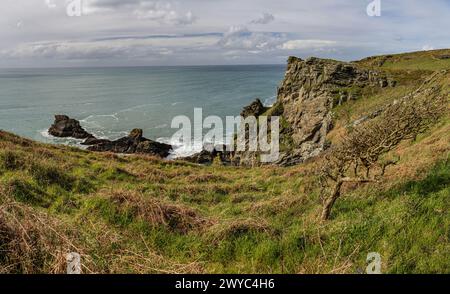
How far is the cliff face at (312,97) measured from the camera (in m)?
61.5

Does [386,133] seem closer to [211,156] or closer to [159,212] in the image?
[159,212]

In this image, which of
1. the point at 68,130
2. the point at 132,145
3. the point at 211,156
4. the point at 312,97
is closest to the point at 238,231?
the point at 211,156

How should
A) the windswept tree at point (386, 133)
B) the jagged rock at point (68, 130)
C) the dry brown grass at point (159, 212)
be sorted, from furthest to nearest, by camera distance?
the jagged rock at point (68, 130) → the windswept tree at point (386, 133) → the dry brown grass at point (159, 212)

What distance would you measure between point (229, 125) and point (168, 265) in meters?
97.0

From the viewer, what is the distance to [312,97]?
70.5 meters

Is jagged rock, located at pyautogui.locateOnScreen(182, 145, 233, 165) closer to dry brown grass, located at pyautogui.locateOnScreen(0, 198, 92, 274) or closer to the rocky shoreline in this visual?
the rocky shoreline

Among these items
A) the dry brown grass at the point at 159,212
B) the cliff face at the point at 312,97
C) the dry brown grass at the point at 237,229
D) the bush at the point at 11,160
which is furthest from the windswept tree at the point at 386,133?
the cliff face at the point at 312,97

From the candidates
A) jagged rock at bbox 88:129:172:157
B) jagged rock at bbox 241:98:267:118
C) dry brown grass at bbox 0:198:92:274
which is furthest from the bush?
jagged rock at bbox 241:98:267:118

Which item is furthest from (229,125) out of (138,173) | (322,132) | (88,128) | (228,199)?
(228,199)

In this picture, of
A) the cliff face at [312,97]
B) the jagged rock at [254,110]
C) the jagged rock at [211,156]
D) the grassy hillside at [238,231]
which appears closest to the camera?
the grassy hillside at [238,231]

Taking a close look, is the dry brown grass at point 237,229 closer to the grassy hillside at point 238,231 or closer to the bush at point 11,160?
the grassy hillside at point 238,231

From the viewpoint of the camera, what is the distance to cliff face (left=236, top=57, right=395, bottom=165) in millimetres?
61469

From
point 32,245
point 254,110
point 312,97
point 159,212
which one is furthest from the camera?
point 254,110
